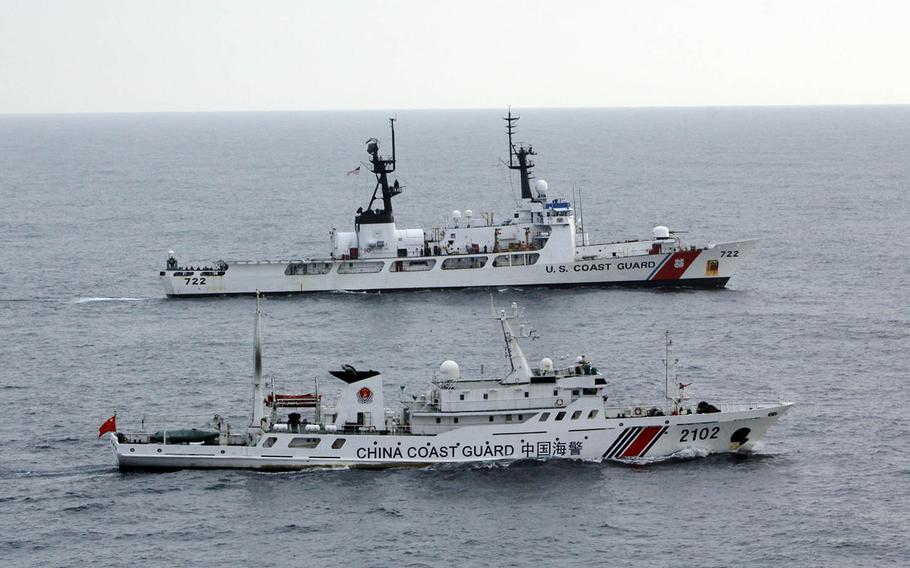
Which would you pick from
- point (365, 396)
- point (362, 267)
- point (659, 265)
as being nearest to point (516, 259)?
point (659, 265)

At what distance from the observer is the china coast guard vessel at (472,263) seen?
110 meters

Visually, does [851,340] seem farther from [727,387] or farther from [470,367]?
[470,367]

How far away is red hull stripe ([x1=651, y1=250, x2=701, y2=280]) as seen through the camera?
110 metres

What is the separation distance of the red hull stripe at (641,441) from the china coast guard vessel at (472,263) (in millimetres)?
46809

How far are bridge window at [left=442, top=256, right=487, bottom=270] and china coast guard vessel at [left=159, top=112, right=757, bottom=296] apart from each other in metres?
0.08

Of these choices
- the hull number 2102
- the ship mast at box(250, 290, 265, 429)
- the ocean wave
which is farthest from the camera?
the ocean wave

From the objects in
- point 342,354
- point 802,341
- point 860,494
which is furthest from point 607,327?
point 860,494

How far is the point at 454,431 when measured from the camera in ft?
208

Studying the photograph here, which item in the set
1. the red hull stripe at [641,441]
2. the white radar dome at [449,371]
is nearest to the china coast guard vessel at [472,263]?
the white radar dome at [449,371]

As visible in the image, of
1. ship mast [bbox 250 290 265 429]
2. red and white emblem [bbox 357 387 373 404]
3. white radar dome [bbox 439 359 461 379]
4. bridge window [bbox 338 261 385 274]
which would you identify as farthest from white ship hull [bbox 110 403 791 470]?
bridge window [bbox 338 261 385 274]

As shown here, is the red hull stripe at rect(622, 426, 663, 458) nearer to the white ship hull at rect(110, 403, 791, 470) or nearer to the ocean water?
the white ship hull at rect(110, 403, 791, 470)

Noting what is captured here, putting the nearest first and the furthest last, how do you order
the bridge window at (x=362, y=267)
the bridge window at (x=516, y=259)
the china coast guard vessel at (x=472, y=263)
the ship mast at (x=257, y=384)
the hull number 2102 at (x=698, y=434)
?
the ship mast at (x=257, y=384) < the hull number 2102 at (x=698, y=434) < the china coast guard vessel at (x=472, y=263) < the bridge window at (x=516, y=259) < the bridge window at (x=362, y=267)

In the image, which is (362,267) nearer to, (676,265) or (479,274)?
(479,274)

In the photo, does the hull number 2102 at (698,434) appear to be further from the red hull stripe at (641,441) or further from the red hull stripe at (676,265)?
the red hull stripe at (676,265)
